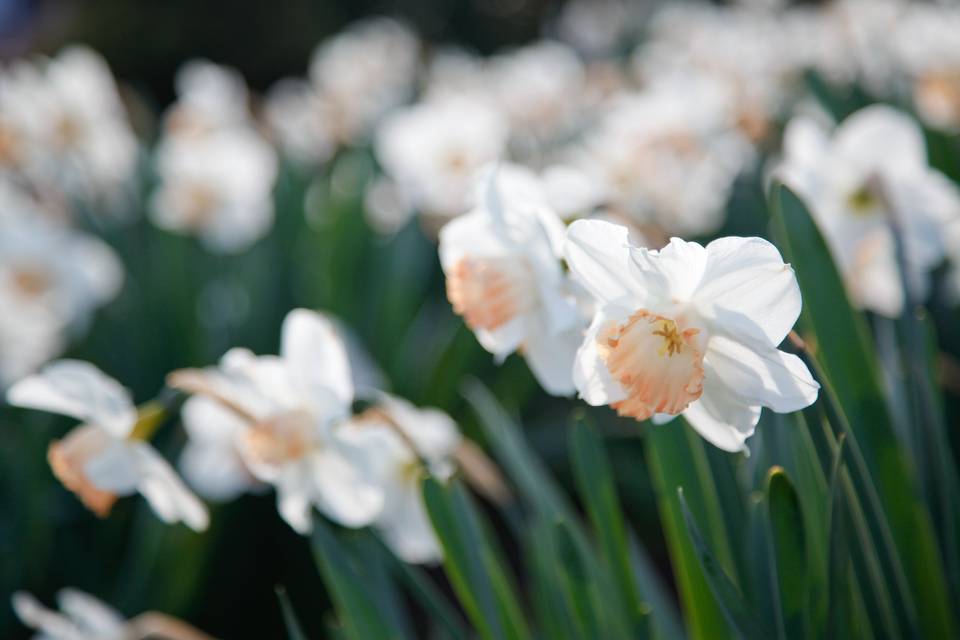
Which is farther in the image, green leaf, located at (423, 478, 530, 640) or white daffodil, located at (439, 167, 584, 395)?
green leaf, located at (423, 478, 530, 640)

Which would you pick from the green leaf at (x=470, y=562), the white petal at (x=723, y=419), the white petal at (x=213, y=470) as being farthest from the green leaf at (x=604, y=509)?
the white petal at (x=213, y=470)

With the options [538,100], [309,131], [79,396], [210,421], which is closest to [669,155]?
[210,421]

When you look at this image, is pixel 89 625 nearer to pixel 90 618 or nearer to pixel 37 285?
pixel 90 618

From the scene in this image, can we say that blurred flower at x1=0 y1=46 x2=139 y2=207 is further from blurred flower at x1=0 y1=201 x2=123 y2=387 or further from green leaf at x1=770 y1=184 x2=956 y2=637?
green leaf at x1=770 y1=184 x2=956 y2=637

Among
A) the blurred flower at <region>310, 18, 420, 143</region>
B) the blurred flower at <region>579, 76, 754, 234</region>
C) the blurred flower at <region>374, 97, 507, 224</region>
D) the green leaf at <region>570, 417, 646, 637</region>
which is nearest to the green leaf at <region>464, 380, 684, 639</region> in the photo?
the green leaf at <region>570, 417, 646, 637</region>

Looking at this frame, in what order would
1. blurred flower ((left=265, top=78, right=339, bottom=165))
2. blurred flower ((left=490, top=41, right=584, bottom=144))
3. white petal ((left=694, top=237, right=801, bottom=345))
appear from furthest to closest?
blurred flower ((left=265, top=78, right=339, bottom=165))
blurred flower ((left=490, top=41, right=584, bottom=144))
white petal ((left=694, top=237, right=801, bottom=345))

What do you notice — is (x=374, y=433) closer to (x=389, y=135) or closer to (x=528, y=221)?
(x=528, y=221)
